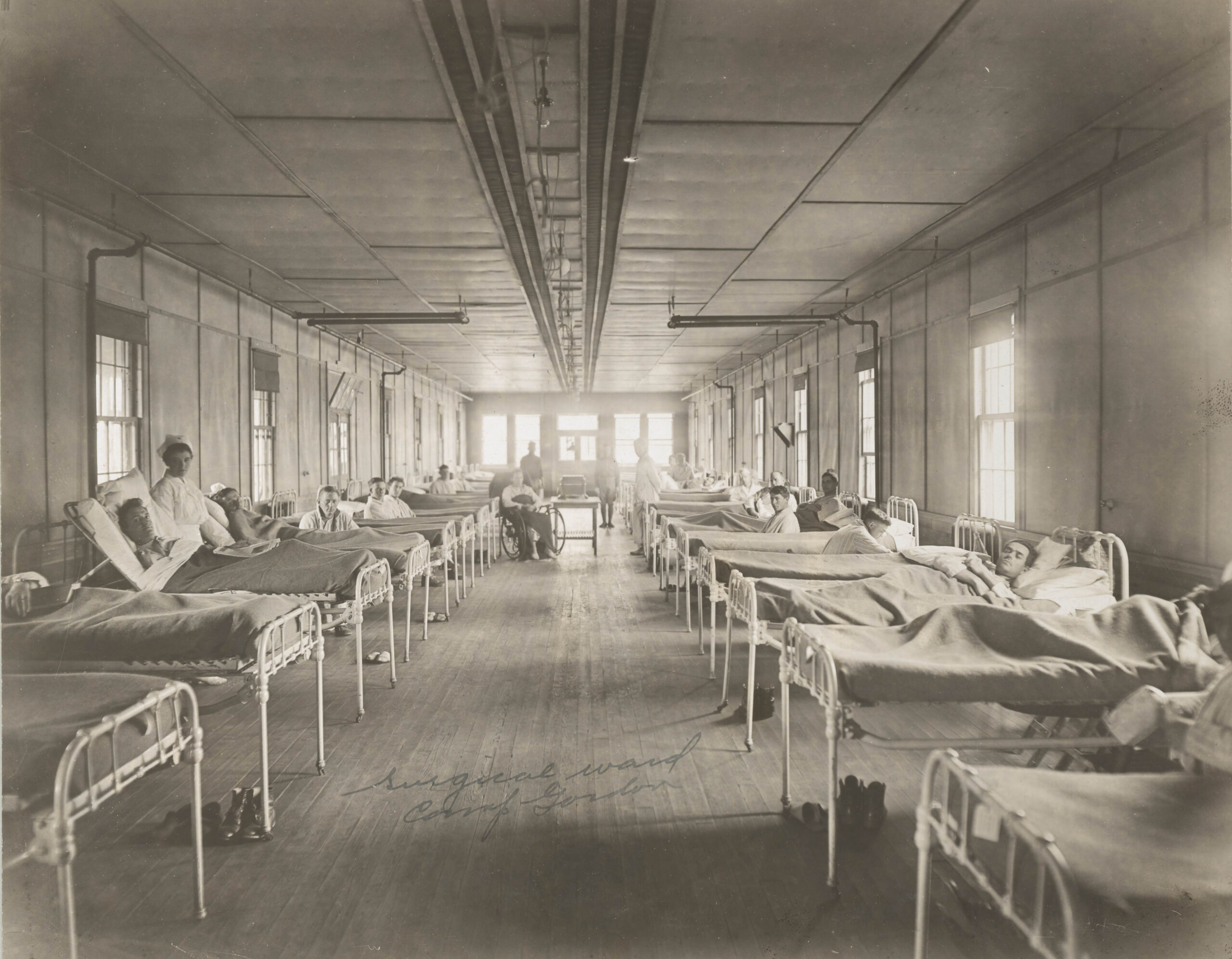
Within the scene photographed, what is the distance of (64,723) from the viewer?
2012 millimetres

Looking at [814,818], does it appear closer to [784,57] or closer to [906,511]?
[784,57]

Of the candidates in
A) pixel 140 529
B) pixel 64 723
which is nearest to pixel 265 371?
pixel 140 529

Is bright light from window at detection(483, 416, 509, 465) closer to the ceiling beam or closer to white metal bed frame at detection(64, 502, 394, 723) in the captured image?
the ceiling beam

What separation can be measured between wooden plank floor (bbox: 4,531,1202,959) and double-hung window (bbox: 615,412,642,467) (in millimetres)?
20193

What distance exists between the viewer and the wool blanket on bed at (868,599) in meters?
3.66

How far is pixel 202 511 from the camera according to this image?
570cm

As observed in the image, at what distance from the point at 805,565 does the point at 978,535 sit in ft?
6.41

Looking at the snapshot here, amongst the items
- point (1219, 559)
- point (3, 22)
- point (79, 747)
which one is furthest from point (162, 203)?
point (1219, 559)

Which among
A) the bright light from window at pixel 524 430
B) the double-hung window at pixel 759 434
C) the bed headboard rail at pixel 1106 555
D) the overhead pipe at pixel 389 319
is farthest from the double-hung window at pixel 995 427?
the bright light from window at pixel 524 430

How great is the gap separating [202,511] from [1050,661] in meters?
5.72

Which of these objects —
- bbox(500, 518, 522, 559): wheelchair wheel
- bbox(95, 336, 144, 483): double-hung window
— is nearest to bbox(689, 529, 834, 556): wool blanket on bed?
bbox(500, 518, 522, 559): wheelchair wheel

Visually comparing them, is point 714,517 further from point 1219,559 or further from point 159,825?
point 159,825

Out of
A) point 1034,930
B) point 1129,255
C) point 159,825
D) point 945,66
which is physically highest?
point 945,66

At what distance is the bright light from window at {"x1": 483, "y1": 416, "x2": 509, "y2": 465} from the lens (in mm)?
25422
